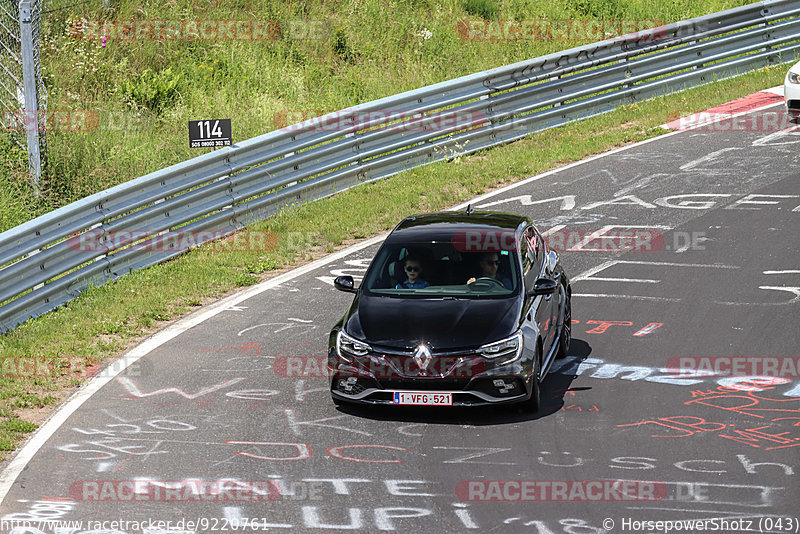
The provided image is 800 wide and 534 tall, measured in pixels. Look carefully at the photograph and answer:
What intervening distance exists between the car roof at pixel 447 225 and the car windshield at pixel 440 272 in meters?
0.16

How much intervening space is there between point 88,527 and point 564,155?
43.7 ft

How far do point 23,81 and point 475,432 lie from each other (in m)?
9.15

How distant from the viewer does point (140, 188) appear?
1420cm

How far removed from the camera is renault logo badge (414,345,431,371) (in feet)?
30.4

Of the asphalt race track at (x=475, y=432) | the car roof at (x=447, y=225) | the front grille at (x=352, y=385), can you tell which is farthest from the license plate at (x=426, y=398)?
the car roof at (x=447, y=225)

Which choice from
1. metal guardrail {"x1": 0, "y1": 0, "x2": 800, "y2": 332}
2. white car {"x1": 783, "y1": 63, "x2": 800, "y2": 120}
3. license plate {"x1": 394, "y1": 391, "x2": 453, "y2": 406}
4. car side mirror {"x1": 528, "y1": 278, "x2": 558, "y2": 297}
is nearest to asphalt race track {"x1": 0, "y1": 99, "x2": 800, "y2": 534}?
license plate {"x1": 394, "y1": 391, "x2": 453, "y2": 406}

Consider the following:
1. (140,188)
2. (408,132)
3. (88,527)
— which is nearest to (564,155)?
(408,132)

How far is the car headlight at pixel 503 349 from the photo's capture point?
30.6ft

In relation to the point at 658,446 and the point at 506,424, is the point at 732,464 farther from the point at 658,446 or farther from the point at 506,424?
the point at 506,424

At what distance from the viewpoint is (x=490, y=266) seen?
10.4 meters

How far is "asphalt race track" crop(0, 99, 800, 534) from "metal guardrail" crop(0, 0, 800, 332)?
1.95 metres

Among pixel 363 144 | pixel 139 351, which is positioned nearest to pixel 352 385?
pixel 139 351

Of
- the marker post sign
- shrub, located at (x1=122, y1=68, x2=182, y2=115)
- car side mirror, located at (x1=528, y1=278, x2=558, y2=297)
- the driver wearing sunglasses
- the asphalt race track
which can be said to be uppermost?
shrub, located at (x1=122, y1=68, x2=182, y2=115)

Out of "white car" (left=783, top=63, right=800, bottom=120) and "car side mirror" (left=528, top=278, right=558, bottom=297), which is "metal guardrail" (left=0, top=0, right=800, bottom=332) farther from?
"car side mirror" (left=528, top=278, right=558, bottom=297)
